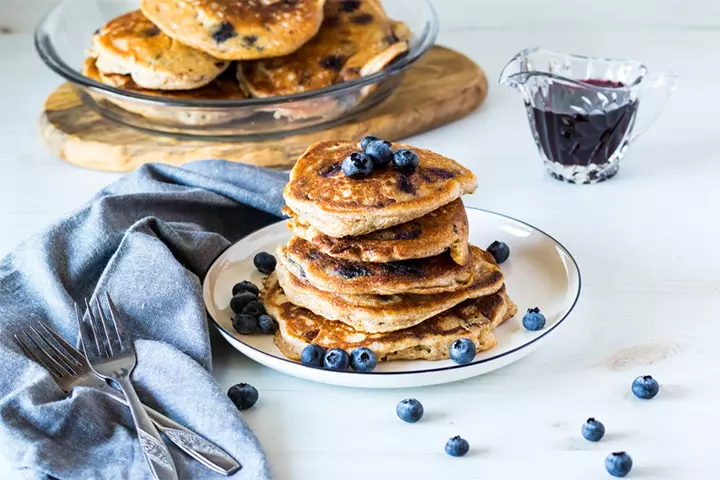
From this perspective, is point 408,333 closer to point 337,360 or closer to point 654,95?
point 337,360

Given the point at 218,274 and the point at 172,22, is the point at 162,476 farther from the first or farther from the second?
the point at 172,22

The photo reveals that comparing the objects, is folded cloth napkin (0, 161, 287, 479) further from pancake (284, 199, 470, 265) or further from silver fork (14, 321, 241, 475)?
pancake (284, 199, 470, 265)

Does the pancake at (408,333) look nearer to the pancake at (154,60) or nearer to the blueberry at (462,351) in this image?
the blueberry at (462,351)

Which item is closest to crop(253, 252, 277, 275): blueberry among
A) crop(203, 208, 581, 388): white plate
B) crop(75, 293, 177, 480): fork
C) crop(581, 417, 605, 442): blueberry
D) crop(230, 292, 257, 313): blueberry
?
crop(203, 208, 581, 388): white plate

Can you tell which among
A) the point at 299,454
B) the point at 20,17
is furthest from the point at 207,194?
the point at 20,17

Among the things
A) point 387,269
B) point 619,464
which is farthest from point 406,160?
point 619,464

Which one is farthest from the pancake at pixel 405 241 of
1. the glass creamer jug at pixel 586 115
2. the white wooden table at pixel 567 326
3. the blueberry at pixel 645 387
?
the glass creamer jug at pixel 586 115
